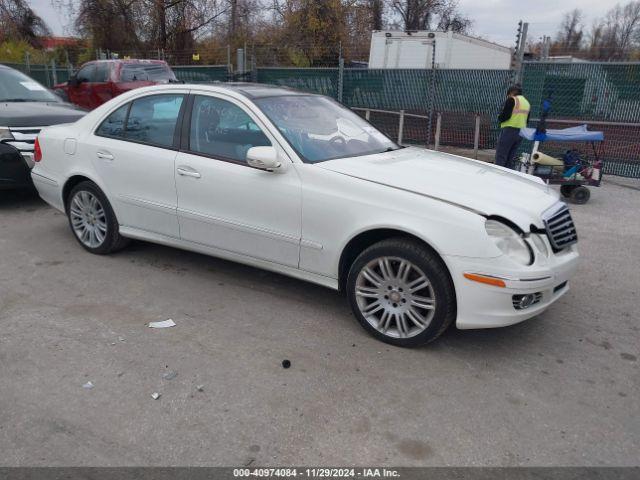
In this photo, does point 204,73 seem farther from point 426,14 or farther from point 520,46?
point 426,14

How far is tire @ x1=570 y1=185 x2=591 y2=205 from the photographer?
26.2ft

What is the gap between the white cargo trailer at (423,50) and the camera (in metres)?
18.2

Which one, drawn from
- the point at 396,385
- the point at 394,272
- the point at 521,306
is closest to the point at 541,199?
the point at 521,306

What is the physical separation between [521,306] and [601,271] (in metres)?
2.24

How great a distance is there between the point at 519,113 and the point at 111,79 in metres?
9.31

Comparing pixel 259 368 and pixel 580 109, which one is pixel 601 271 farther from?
pixel 580 109

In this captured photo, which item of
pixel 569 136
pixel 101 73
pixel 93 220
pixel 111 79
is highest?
pixel 101 73

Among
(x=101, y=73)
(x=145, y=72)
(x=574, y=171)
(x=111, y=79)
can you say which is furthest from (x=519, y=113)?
(x=101, y=73)

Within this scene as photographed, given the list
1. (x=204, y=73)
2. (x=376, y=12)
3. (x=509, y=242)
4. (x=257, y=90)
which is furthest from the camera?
(x=376, y=12)

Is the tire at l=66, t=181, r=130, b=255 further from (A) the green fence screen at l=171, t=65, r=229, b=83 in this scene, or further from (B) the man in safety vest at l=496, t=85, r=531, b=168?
(A) the green fence screen at l=171, t=65, r=229, b=83

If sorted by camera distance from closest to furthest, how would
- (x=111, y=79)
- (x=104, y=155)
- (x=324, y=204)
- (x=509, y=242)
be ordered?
1. (x=509, y=242)
2. (x=324, y=204)
3. (x=104, y=155)
4. (x=111, y=79)

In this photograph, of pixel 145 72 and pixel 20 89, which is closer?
pixel 20 89

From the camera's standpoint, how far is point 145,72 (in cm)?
1355

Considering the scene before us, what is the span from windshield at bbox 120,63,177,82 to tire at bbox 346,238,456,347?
449 inches
